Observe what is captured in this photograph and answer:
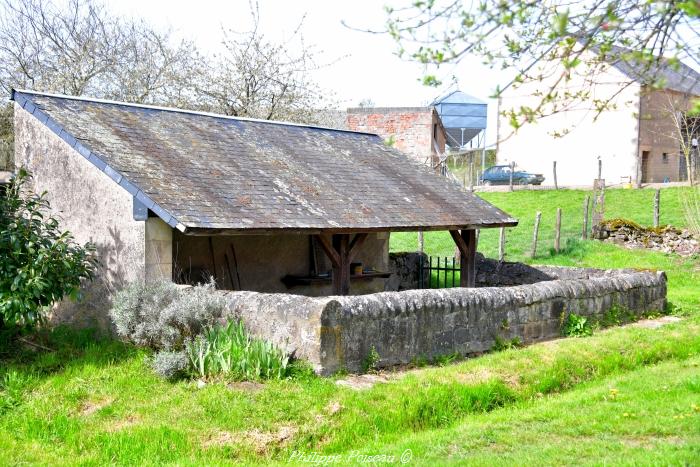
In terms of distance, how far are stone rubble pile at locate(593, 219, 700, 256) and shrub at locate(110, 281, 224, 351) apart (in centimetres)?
1570

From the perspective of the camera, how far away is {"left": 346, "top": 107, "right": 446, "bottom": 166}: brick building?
1183 inches

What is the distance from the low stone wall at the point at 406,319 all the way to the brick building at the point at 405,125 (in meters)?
18.2

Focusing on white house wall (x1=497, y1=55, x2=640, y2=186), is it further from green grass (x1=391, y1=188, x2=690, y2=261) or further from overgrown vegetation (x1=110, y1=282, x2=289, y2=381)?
overgrown vegetation (x1=110, y1=282, x2=289, y2=381)

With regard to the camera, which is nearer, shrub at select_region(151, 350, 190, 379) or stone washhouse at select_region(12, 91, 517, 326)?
shrub at select_region(151, 350, 190, 379)

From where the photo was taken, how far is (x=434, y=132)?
30953mm

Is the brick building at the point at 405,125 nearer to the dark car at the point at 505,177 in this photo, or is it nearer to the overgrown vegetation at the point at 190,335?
the dark car at the point at 505,177

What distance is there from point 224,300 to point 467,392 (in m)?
3.00

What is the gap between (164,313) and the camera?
9.18 metres

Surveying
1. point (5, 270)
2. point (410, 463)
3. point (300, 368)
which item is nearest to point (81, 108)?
point (5, 270)

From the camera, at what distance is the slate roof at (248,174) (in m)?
10.5

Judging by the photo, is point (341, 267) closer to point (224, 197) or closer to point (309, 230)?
point (309, 230)

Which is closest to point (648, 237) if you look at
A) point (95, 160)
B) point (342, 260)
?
point (342, 260)

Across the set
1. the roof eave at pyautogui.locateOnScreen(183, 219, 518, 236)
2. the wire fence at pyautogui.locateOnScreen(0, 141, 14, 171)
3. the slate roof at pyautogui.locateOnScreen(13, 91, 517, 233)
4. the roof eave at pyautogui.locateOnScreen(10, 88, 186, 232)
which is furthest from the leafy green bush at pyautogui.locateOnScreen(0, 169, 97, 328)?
the wire fence at pyautogui.locateOnScreen(0, 141, 14, 171)

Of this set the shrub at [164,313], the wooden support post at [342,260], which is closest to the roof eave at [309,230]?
the wooden support post at [342,260]
